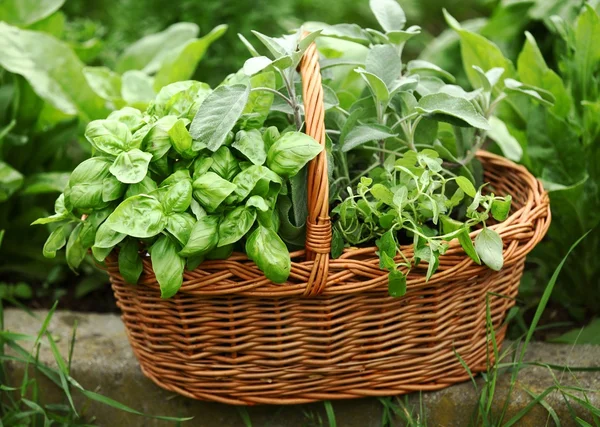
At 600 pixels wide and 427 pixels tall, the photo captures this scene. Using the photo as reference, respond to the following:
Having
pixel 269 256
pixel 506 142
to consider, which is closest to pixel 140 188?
pixel 269 256

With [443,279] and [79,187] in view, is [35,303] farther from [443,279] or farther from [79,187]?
[443,279]

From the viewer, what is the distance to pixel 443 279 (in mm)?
1189

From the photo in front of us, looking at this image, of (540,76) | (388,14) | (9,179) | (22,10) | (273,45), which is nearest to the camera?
(273,45)

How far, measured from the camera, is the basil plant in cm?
112

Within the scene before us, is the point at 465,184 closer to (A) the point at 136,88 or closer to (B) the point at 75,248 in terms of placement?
(B) the point at 75,248

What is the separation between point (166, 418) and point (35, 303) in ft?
2.32

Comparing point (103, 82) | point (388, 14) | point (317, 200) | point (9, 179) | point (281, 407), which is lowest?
point (281, 407)

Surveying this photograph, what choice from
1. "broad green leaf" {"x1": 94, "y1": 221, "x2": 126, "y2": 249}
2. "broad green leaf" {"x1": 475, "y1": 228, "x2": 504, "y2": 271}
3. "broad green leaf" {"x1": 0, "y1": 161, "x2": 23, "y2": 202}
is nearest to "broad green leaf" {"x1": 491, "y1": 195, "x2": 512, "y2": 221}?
"broad green leaf" {"x1": 475, "y1": 228, "x2": 504, "y2": 271}

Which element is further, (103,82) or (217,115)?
(103,82)

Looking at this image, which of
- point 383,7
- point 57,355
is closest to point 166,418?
point 57,355

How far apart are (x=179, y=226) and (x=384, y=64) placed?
1.62 ft

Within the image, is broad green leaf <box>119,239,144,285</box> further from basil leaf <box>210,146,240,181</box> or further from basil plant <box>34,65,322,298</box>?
basil leaf <box>210,146,240,181</box>

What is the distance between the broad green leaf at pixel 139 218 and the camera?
3.64ft

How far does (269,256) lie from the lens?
3.60 ft
